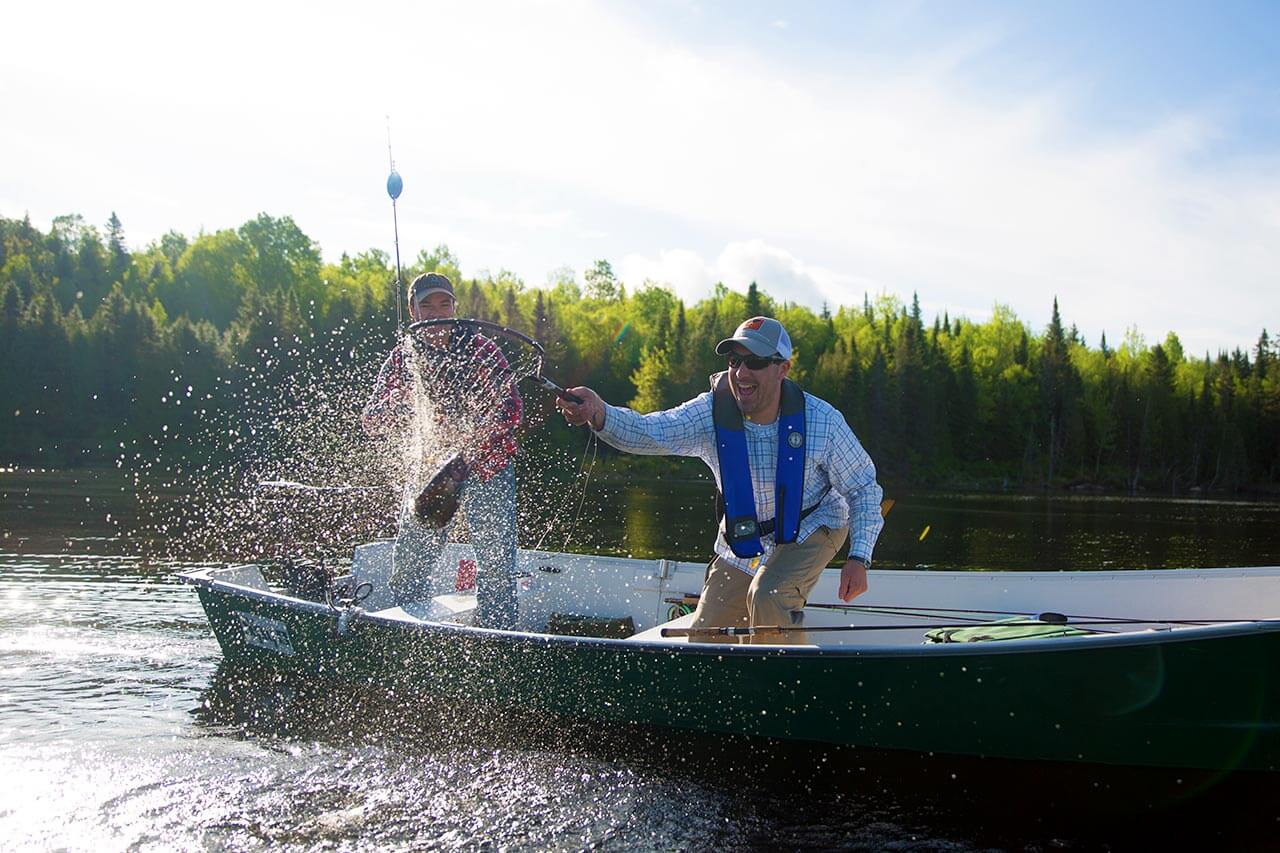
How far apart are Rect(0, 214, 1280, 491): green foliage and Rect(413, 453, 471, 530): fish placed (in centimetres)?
3251

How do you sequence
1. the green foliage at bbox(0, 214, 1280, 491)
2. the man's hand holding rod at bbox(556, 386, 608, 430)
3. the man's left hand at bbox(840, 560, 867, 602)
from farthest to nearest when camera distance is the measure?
the green foliage at bbox(0, 214, 1280, 491) → the man's left hand at bbox(840, 560, 867, 602) → the man's hand holding rod at bbox(556, 386, 608, 430)

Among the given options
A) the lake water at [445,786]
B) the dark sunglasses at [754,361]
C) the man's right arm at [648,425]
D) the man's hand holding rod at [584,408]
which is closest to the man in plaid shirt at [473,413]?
the lake water at [445,786]

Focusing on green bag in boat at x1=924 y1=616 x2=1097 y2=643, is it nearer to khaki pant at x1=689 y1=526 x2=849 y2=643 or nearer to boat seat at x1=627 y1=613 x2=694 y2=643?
khaki pant at x1=689 y1=526 x2=849 y2=643

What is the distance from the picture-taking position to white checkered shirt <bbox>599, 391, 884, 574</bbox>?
19.2 ft

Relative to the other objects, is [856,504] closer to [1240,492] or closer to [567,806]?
[567,806]

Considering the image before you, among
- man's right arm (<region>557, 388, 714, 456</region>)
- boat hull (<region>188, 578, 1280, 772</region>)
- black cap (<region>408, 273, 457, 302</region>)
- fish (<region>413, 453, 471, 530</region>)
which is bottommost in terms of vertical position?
boat hull (<region>188, 578, 1280, 772</region>)

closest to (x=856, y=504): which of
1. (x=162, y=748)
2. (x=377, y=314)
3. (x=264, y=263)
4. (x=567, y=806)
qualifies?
(x=567, y=806)

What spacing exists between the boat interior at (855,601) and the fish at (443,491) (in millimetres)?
798

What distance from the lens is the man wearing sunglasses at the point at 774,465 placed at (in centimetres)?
581

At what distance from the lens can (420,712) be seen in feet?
23.8

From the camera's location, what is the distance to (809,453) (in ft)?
19.5

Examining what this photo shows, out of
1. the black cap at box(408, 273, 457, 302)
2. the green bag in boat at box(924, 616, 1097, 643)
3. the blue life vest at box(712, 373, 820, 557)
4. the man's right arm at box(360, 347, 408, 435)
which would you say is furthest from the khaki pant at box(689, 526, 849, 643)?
the black cap at box(408, 273, 457, 302)

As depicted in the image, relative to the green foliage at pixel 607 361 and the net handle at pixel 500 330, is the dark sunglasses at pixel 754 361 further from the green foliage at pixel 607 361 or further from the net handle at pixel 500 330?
the green foliage at pixel 607 361

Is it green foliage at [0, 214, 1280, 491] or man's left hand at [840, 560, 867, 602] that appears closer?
man's left hand at [840, 560, 867, 602]
